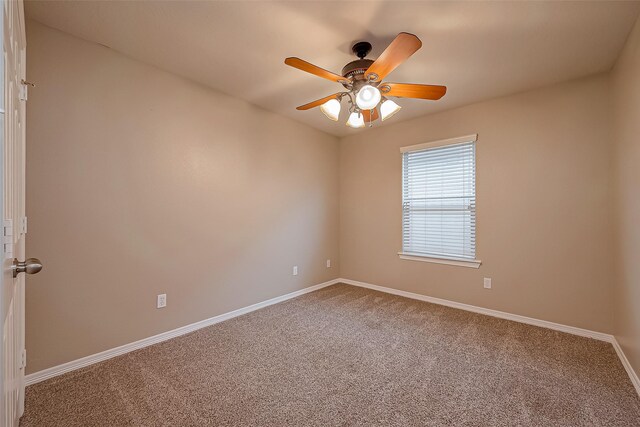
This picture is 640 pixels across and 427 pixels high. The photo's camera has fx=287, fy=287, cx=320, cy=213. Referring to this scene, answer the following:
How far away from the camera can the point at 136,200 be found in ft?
8.00

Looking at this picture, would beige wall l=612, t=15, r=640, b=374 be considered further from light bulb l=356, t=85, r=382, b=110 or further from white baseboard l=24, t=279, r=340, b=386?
white baseboard l=24, t=279, r=340, b=386

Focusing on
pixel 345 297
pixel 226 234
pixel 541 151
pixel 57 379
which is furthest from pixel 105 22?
pixel 541 151

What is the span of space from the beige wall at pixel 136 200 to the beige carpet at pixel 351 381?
0.39 meters

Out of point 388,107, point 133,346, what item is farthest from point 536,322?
point 133,346

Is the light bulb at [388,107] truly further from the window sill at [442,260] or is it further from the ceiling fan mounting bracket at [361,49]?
the window sill at [442,260]

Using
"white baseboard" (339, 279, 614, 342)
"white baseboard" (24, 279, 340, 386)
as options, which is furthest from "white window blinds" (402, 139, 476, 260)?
"white baseboard" (24, 279, 340, 386)

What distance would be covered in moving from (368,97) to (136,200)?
207cm

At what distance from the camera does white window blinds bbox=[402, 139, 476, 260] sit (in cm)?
339

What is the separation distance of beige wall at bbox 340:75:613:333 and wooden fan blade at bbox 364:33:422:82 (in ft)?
6.33

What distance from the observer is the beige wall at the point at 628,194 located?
6.38ft

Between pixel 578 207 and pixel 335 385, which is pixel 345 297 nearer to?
pixel 335 385

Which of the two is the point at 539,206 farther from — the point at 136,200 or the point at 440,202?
the point at 136,200

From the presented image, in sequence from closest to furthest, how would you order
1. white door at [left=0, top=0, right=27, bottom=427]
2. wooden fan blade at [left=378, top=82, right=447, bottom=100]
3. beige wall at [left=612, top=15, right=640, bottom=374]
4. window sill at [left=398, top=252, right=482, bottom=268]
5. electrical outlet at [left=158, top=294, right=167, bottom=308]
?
white door at [left=0, top=0, right=27, bottom=427] < beige wall at [left=612, top=15, right=640, bottom=374] < wooden fan blade at [left=378, top=82, right=447, bottom=100] < electrical outlet at [left=158, top=294, right=167, bottom=308] < window sill at [left=398, top=252, right=482, bottom=268]

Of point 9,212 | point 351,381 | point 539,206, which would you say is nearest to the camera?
point 9,212
